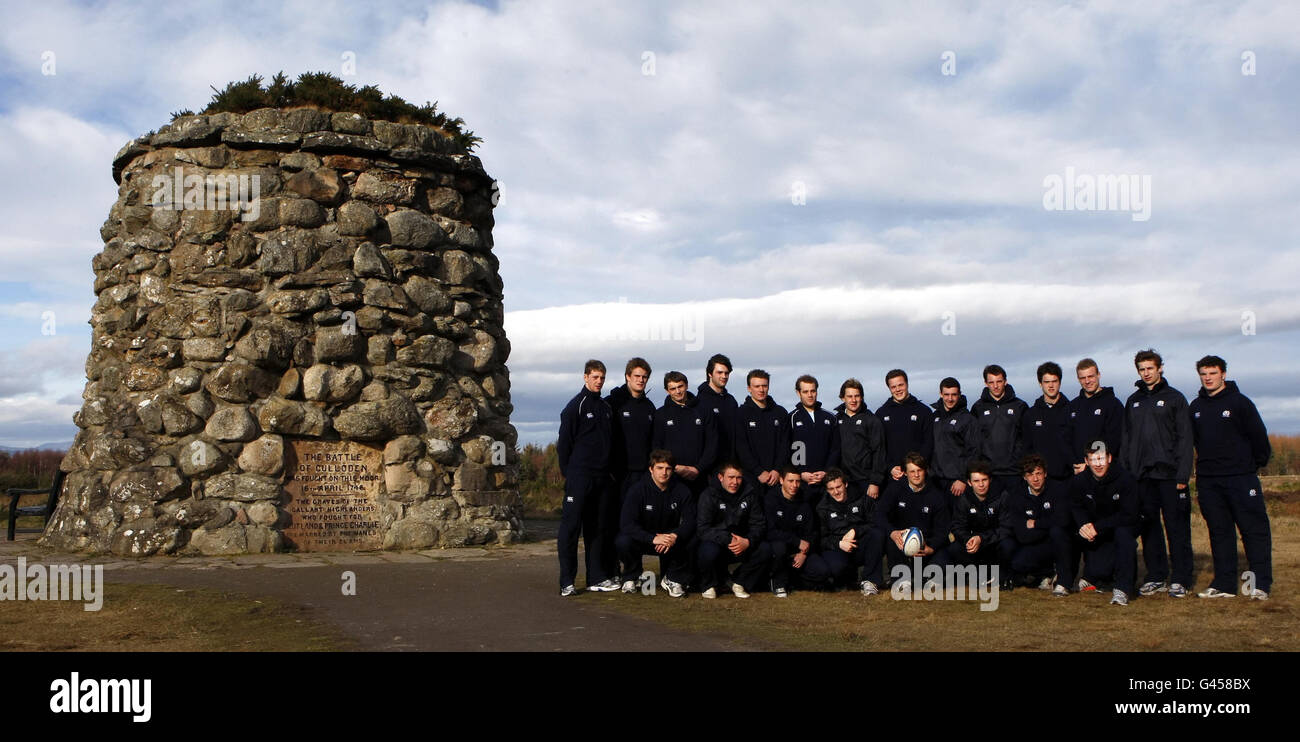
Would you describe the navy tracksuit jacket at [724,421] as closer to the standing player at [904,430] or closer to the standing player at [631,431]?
the standing player at [631,431]

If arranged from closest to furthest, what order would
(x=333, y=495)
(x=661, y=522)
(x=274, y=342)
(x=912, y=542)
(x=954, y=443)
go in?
1. (x=912, y=542)
2. (x=661, y=522)
3. (x=954, y=443)
4. (x=274, y=342)
5. (x=333, y=495)

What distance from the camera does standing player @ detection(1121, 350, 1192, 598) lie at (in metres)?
7.49

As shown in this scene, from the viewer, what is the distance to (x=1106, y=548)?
779cm

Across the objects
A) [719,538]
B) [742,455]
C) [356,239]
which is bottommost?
[719,538]

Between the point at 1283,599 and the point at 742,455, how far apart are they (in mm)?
3970

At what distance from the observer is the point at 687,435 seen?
8.24m

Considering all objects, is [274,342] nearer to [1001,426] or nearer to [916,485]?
[916,485]

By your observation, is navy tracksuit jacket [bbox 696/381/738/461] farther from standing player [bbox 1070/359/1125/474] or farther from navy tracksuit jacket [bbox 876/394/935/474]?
standing player [bbox 1070/359/1125/474]

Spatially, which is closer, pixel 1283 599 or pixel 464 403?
pixel 1283 599

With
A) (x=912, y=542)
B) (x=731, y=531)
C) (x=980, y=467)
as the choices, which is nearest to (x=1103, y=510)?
(x=980, y=467)

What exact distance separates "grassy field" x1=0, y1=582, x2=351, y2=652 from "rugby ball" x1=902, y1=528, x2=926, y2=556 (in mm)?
4026

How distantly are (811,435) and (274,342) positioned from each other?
5280 mm
